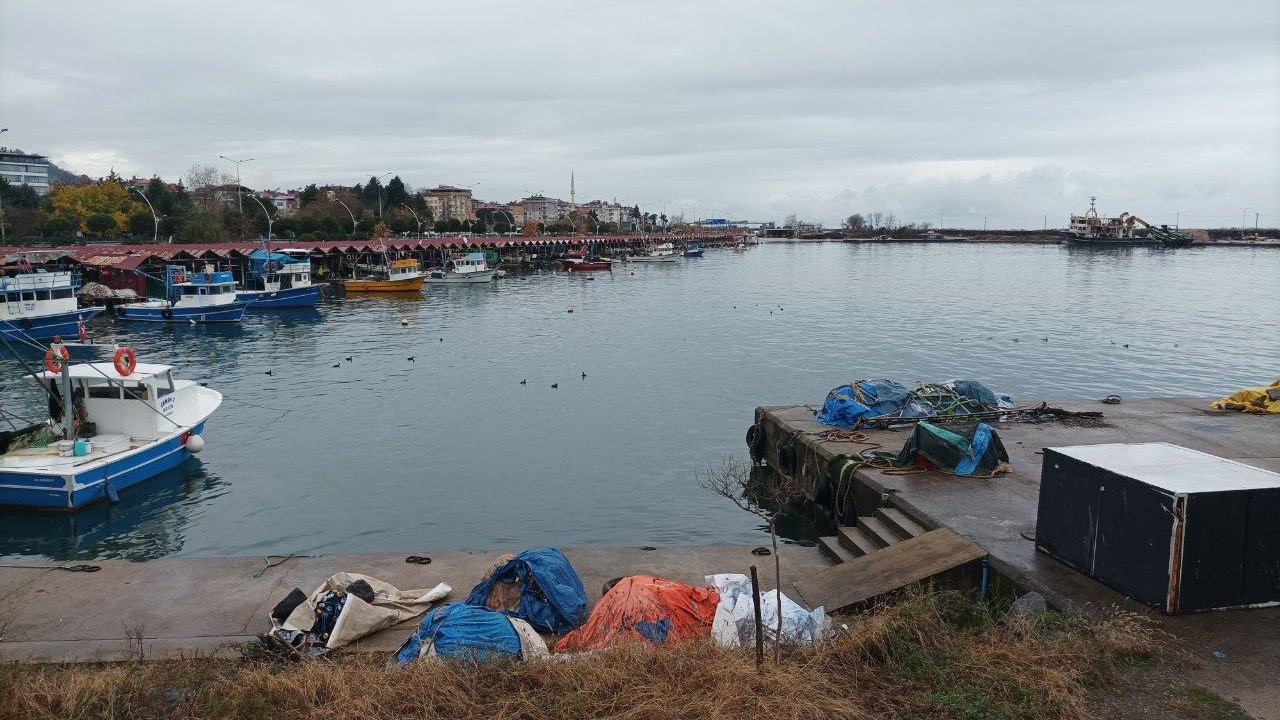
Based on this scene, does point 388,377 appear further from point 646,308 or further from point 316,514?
point 646,308

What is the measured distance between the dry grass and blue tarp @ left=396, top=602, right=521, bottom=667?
0.39 m

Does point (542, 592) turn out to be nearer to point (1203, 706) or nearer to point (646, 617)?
point (646, 617)

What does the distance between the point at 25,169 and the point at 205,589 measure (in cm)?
19659

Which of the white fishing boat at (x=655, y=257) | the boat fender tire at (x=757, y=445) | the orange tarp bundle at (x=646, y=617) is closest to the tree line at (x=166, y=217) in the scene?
the white fishing boat at (x=655, y=257)

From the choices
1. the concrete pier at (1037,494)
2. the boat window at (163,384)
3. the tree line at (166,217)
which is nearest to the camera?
the concrete pier at (1037,494)

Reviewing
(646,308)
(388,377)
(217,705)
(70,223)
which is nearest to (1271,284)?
(646,308)

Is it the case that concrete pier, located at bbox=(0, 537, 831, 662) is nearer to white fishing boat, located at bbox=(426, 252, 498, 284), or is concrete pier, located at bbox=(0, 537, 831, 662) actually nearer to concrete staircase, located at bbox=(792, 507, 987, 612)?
concrete staircase, located at bbox=(792, 507, 987, 612)

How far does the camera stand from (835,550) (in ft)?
38.9

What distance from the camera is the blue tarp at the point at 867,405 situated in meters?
17.0

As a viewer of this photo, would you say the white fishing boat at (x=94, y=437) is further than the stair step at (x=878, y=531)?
Yes

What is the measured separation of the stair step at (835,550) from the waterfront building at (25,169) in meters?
189

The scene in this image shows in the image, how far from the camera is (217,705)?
6.58 m

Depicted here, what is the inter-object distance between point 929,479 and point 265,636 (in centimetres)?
1004

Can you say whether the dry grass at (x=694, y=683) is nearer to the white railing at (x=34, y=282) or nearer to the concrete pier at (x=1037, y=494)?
the concrete pier at (x=1037, y=494)
